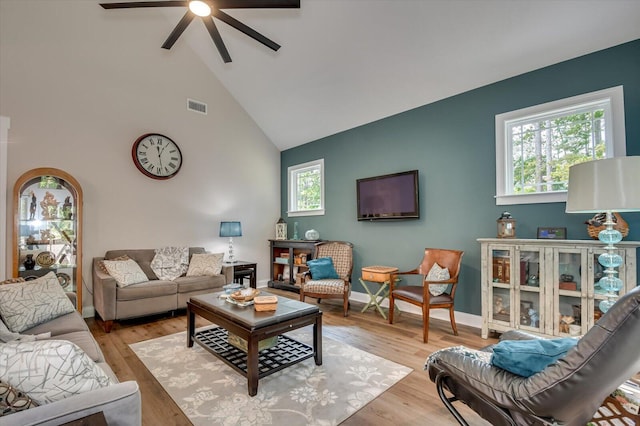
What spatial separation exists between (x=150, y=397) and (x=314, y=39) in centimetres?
415

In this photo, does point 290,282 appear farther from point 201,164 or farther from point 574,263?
point 574,263

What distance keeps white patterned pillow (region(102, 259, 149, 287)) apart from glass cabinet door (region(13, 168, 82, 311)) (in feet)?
1.48

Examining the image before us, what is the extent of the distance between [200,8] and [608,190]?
11.2 ft

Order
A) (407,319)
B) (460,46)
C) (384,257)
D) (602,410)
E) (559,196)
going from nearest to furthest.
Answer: (602,410) → (559,196) → (460,46) → (407,319) → (384,257)

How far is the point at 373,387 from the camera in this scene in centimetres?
229

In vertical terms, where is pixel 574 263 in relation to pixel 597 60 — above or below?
below

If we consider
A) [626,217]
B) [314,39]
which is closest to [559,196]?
[626,217]

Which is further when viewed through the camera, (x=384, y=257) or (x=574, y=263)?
(x=384, y=257)

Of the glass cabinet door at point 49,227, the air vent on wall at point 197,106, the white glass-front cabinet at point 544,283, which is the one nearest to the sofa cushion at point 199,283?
the glass cabinet door at point 49,227

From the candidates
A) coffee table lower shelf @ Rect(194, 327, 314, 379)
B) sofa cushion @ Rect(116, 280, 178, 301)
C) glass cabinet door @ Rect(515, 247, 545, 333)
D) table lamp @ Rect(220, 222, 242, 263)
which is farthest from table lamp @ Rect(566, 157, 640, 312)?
table lamp @ Rect(220, 222, 242, 263)

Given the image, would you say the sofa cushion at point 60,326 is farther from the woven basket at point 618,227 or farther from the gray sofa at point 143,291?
the woven basket at point 618,227

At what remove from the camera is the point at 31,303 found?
228cm

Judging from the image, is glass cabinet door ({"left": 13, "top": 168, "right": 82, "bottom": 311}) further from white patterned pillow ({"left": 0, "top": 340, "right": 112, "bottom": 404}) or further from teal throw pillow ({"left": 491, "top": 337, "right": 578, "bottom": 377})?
teal throw pillow ({"left": 491, "top": 337, "right": 578, "bottom": 377})

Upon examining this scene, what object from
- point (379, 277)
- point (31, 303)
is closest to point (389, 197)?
point (379, 277)
